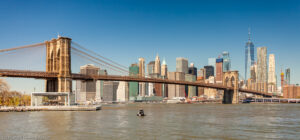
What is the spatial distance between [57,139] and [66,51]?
57053 millimetres

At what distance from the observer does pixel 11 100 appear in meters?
94.3

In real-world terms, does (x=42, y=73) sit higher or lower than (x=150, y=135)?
higher

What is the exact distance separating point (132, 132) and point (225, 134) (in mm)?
9775

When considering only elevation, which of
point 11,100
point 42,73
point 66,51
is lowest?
point 11,100

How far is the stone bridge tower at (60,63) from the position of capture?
82938mm

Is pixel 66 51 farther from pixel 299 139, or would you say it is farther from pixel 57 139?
pixel 299 139

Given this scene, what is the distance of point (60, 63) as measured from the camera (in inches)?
3305

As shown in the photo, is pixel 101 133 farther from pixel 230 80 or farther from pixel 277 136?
pixel 230 80

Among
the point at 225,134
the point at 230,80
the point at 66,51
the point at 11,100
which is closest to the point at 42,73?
the point at 66,51

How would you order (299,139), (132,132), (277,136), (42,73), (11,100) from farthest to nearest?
1. (11,100)
2. (42,73)
3. (132,132)
4. (277,136)
5. (299,139)

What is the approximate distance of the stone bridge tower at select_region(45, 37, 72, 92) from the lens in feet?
272

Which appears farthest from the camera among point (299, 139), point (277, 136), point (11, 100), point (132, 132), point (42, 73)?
point (11, 100)

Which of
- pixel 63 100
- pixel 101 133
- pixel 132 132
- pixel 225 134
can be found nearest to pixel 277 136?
pixel 225 134

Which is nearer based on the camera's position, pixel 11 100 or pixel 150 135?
pixel 150 135
